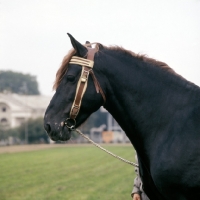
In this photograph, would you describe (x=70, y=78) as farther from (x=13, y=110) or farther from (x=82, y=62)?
(x=13, y=110)

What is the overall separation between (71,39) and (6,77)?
10202cm

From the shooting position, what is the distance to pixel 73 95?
4023 millimetres

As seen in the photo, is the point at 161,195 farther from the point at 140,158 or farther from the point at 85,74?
the point at 85,74

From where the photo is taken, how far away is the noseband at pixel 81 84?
4.01 m

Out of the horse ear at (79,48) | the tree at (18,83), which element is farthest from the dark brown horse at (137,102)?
the tree at (18,83)

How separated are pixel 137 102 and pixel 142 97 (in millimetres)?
80

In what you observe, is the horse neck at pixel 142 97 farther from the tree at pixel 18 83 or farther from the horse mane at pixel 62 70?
the tree at pixel 18 83

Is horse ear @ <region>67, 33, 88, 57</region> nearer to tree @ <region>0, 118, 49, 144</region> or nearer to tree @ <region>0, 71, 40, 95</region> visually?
tree @ <region>0, 118, 49, 144</region>

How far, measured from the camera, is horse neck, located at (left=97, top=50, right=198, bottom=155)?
13.1 feet

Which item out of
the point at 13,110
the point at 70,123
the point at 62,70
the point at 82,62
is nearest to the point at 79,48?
the point at 82,62

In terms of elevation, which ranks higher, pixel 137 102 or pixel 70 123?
pixel 137 102

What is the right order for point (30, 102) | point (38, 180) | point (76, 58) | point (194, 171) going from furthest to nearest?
point (30, 102), point (38, 180), point (76, 58), point (194, 171)

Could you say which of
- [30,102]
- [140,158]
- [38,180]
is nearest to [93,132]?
[30,102]

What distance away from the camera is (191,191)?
3.65 metres
